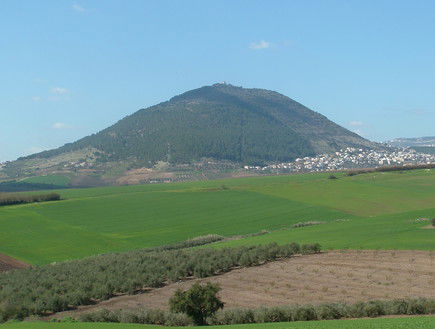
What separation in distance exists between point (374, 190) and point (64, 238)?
5779 centimetres

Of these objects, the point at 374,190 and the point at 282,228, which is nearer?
the point at 282,228

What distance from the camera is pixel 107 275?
4209cm

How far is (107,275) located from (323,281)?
15.8 m

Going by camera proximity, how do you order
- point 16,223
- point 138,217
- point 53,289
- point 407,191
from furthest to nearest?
1. point 407,191
2. point 138,217
3. point 16,223
4. point 53,289

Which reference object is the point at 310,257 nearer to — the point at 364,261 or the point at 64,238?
the point at 364,261

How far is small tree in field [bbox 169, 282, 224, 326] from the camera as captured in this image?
88.2 feet

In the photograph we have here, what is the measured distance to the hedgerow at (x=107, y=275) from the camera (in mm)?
35781

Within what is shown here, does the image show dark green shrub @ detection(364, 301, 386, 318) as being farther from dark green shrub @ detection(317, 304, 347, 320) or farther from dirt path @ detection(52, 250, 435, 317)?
dirt path @ detection(52, 250, 435, 317)

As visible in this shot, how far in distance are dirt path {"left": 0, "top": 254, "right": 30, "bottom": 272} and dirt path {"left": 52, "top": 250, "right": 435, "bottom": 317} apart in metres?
19.6

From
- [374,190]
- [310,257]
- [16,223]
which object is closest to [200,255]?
[310,257]

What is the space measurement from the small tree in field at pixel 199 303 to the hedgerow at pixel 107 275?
10637 mm

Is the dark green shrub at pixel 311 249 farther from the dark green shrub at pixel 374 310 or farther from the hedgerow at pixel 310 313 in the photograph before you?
the dark green shrub at pixel 374 310

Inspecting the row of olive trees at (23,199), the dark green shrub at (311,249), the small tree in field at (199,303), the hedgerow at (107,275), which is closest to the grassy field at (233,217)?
the dark green shrub at (311,249)

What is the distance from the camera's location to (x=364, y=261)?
41969mm
